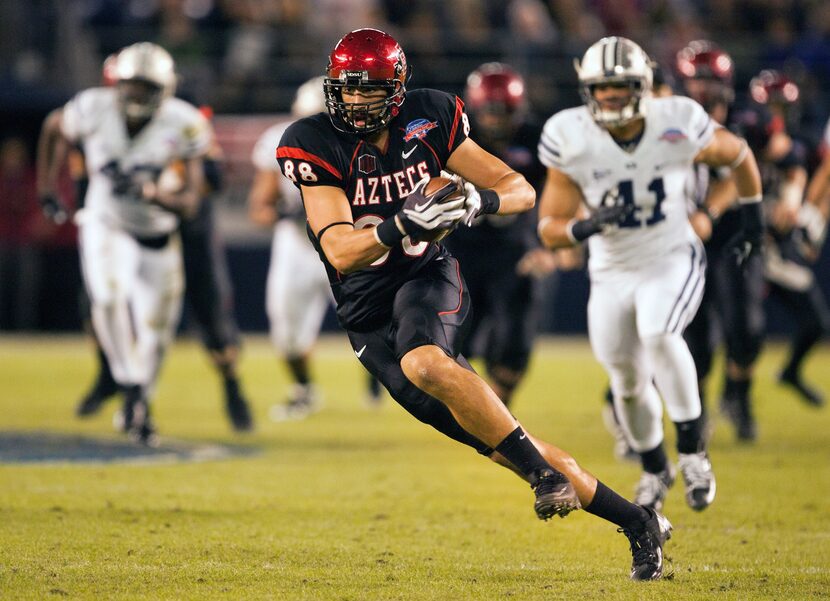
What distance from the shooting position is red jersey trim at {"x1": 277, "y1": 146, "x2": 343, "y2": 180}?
459 centimetres

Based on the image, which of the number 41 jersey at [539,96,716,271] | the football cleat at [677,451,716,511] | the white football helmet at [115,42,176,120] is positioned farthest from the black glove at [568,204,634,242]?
the white football helmet at [115,42,176,120]

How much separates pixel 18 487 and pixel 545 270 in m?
3.20

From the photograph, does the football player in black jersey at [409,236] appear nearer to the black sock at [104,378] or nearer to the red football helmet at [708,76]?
the red football helmet at [708,76]

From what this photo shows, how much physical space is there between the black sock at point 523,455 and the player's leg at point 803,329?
5.58 metres

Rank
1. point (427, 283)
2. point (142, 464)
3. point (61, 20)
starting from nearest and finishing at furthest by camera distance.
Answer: point (427, 283) < point (142, 464) < point (61, 20)

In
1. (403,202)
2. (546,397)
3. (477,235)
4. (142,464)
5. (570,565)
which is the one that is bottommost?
(546,397)

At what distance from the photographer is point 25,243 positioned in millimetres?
14727

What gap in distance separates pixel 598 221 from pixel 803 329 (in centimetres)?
453

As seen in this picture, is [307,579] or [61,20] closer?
[307,579]

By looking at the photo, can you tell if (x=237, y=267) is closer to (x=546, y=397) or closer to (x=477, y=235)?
(x=546, y=397)

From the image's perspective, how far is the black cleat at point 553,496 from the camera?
13.5ft

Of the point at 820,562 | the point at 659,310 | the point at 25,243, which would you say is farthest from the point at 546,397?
the point at 25,243

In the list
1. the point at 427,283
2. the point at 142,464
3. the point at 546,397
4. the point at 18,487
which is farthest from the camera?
the point at 546,397

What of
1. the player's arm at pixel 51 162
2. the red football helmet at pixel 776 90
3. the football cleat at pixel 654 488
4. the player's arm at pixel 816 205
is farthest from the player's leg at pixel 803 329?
the player's arm at pixel 51 162
